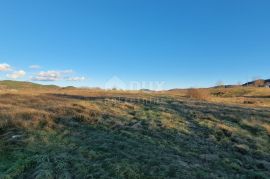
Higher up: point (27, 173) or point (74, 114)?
point (74, 114)

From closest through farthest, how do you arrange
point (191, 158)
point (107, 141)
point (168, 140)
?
1. point (191, 158)
2. point (107, 141)
3. point (168, 140)

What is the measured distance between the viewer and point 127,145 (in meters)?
13.4

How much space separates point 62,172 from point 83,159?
139 centimetres

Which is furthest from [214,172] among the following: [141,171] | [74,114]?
[74,114]

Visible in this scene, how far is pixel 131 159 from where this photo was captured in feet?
36.8

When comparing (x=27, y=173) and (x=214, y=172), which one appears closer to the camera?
(x=27, y=173)

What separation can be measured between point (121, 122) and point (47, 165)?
364 inches

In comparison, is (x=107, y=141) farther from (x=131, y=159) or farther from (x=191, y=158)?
(x=191, y=158)

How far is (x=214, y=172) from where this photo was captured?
36.3 ft

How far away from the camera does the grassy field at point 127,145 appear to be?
397 inches

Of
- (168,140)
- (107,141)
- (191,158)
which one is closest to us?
(191,158)

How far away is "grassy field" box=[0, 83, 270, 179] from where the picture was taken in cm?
1009

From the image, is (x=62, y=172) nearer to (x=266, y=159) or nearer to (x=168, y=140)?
(x=168, y=140)

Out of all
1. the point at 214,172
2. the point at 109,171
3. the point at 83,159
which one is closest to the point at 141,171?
the point at 109,171
